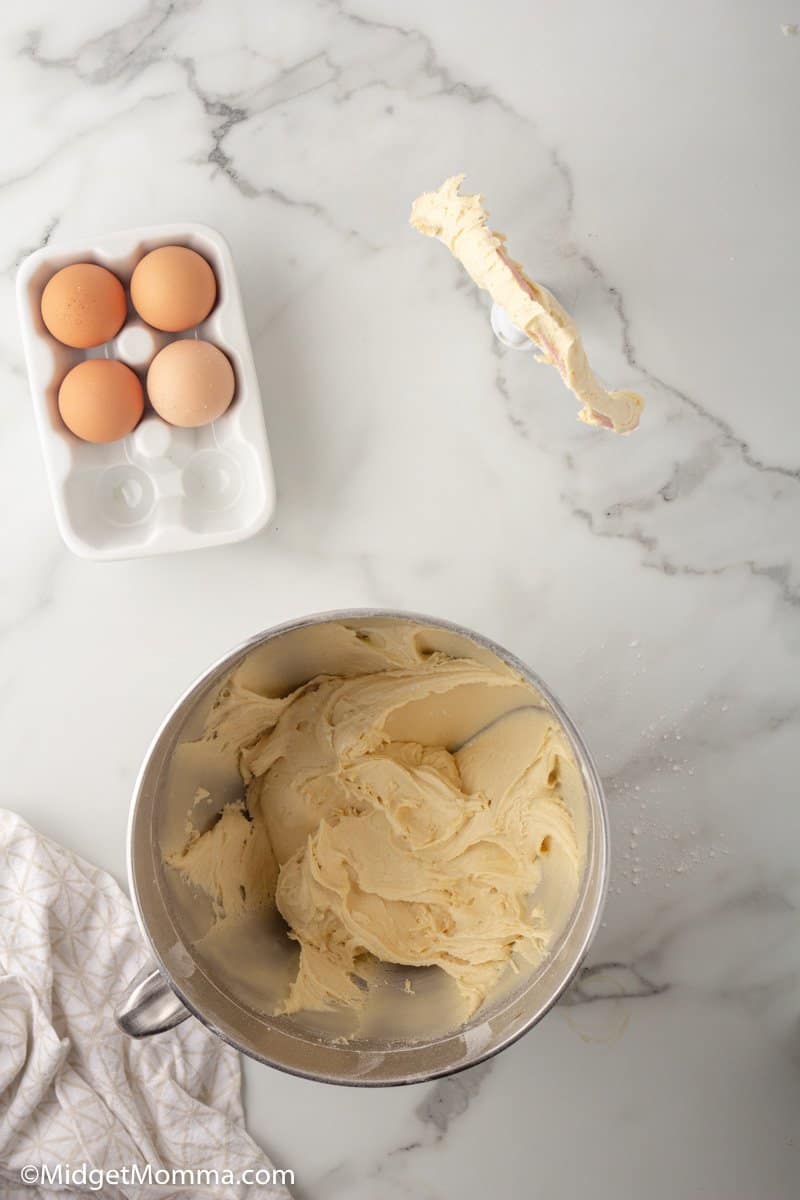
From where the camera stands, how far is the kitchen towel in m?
0.93

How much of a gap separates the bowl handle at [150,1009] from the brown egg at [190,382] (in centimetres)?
47

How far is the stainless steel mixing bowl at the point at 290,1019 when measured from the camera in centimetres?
70

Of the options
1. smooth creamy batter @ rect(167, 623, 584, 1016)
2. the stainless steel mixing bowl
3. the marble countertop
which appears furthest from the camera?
the marble countertop

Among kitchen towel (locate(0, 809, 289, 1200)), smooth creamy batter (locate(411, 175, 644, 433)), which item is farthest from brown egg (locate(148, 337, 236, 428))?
kitchen towel (locate(0, 809, 289, 1200))

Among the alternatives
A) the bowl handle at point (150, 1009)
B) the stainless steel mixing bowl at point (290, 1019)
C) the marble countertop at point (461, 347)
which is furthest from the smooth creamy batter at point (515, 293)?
the bowl handle at point (150, 1009)

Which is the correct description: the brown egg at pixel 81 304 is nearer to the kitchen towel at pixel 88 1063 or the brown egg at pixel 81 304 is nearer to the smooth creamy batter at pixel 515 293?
the smooth creamy batter at pixel 515 293

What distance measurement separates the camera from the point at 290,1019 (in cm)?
82

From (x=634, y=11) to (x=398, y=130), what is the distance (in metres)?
0.26

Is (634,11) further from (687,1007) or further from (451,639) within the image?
(687,1007)

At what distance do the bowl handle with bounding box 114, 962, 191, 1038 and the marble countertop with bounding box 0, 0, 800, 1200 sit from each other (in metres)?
0.22

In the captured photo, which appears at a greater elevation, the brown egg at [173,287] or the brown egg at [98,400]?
the brown egg at [173,287]

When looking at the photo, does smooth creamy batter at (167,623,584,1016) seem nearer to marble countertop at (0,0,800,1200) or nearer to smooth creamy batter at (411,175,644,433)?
marble countertop at (0,0,800,1200)

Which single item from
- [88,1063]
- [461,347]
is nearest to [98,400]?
[461,347]

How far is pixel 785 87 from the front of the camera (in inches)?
38.3
